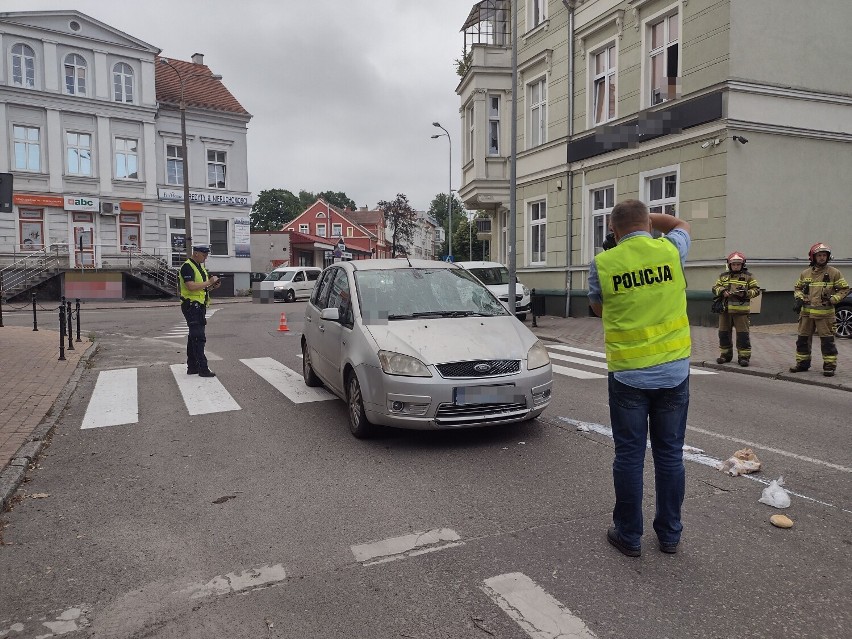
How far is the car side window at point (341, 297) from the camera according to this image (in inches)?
253

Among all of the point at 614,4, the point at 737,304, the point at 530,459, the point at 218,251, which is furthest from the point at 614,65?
the point at 218,251

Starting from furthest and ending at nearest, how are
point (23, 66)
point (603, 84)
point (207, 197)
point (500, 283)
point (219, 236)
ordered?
point (219, 236), point (207, 197), point (23, 66), point (603, 84), point (500, 283)

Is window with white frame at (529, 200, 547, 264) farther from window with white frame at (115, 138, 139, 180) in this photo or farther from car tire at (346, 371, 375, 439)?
window with white frame at (115, 138, 139, 180)

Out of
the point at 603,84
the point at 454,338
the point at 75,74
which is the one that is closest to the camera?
the point at 454,338

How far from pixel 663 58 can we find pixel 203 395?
47.8 feet

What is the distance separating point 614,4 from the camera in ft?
59.9

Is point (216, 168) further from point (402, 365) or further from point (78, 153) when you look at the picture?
point (402, 365)

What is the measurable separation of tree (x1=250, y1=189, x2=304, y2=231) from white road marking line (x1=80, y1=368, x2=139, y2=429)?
10089 cm

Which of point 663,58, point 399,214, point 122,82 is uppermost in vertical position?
point 122,82

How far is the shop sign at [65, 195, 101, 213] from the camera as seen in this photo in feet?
110

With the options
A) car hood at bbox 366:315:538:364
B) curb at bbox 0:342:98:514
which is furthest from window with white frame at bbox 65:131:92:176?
car hood at bbox 366:315:538:364

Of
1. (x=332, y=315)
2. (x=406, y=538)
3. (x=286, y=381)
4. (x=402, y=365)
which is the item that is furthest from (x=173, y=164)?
(x=406, y=538)

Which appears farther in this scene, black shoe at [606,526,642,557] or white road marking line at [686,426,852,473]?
white road marking line at [686,426,852,473]

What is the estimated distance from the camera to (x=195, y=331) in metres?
9.24
